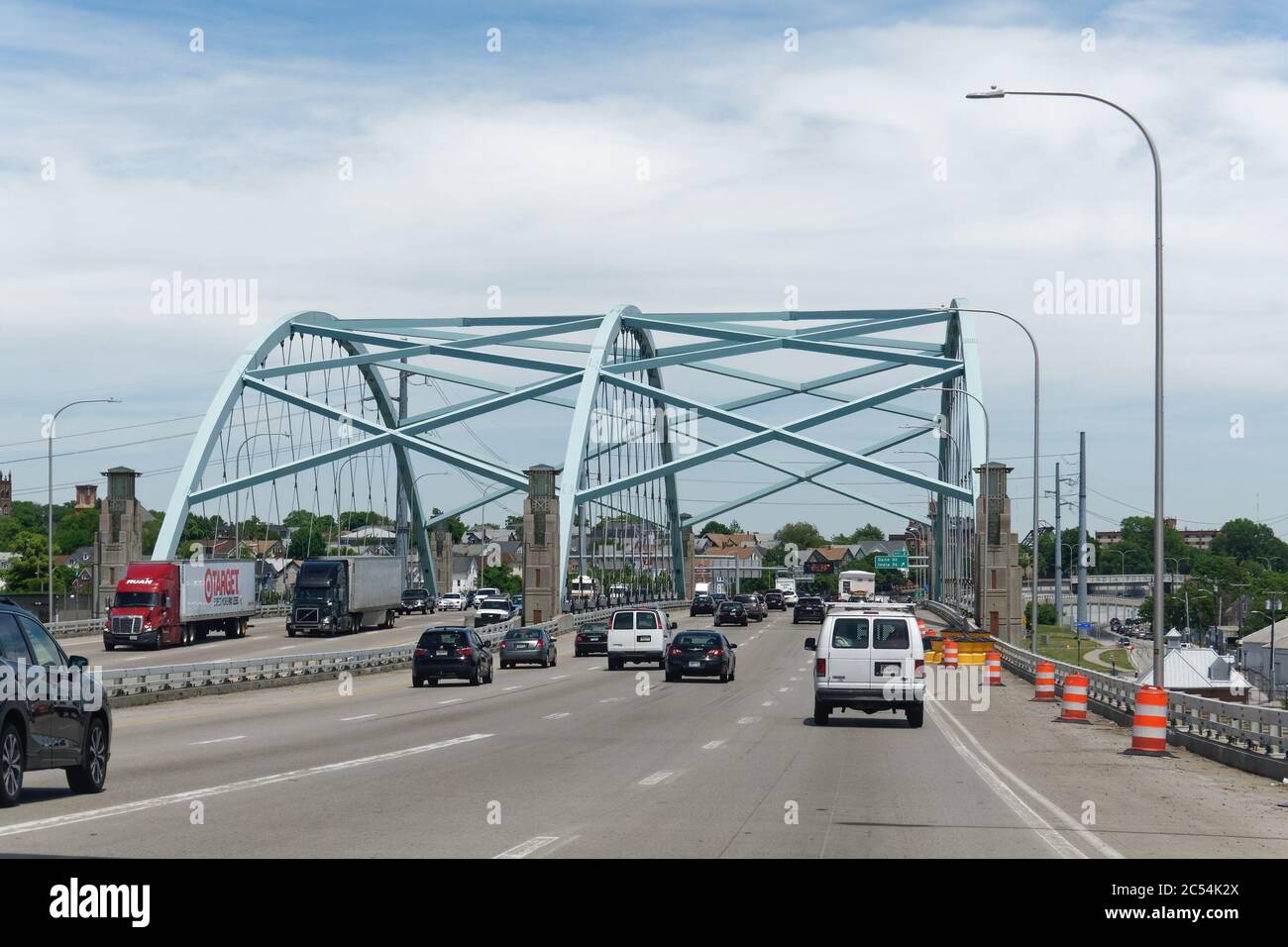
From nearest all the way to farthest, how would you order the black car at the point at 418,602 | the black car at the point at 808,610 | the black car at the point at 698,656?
the black car at the point at 698,656 < the black car at the point at 808,610 < the black car at the point at 418,602

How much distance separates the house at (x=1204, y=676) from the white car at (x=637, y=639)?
2655cm

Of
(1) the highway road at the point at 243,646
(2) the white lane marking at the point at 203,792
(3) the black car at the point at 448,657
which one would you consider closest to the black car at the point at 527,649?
(1) the highway road at the point at 243,646

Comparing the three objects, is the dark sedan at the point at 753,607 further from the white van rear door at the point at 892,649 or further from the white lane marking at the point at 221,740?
the white lane marking at the point at 221,740

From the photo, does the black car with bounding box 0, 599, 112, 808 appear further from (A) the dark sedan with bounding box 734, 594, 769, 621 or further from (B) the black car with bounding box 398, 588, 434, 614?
(B) the black car with bounding box 398, 588, 434, 614

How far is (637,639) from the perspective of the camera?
5066cm

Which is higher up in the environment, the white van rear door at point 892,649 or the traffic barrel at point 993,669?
the white van rear door at point 892,649

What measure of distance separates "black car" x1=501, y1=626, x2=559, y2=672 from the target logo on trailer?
17.3m

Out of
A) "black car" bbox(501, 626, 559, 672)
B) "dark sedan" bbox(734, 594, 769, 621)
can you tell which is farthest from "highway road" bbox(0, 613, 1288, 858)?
"dark sedan" bbox(734, 594, 769, 621)

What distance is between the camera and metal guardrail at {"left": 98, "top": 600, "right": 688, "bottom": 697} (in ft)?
115

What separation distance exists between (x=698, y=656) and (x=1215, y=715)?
17.2 metres

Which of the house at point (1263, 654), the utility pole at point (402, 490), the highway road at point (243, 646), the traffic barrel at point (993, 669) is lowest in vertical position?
the house at point (1263, 654)

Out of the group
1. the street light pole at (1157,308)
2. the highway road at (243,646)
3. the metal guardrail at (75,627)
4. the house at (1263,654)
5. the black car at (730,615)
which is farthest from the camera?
the house at (1263,654)

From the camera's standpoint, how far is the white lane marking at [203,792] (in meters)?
12.9
